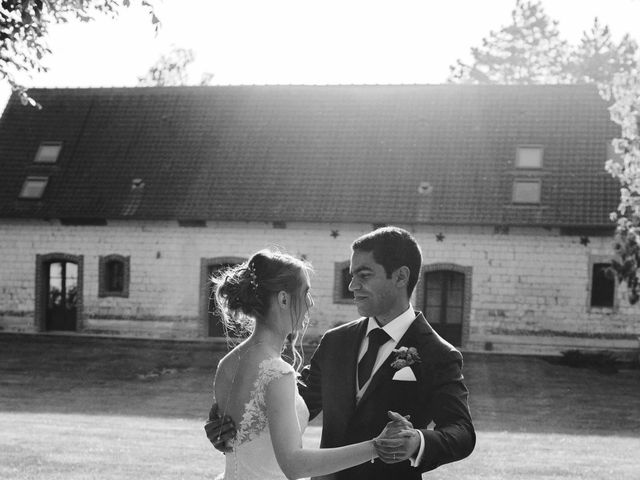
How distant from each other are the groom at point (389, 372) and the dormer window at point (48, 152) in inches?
983

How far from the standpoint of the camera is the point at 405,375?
3984mm

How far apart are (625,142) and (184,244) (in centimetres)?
1544

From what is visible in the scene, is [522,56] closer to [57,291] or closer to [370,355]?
[57,291]

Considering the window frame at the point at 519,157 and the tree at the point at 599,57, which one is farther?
the tree at the point at 599,57

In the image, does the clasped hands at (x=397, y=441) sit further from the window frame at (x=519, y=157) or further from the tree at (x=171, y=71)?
the tree at (x=171, y=71)

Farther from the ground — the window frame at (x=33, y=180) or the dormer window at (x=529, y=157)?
the dormer window at (x=529, y=157)

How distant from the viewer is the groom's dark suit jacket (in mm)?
3879

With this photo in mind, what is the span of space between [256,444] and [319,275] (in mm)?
21466

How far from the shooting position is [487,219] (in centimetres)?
2405

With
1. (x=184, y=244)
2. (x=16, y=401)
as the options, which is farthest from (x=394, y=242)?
(x=184, y=244)

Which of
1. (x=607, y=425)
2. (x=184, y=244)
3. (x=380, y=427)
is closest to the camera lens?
(x=380, y=427)

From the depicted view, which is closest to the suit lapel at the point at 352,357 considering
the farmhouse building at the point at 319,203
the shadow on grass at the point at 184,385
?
the shadow on grass at the point at 184,385

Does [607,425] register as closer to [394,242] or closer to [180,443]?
[180,443]

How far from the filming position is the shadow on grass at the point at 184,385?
53.0 ft
